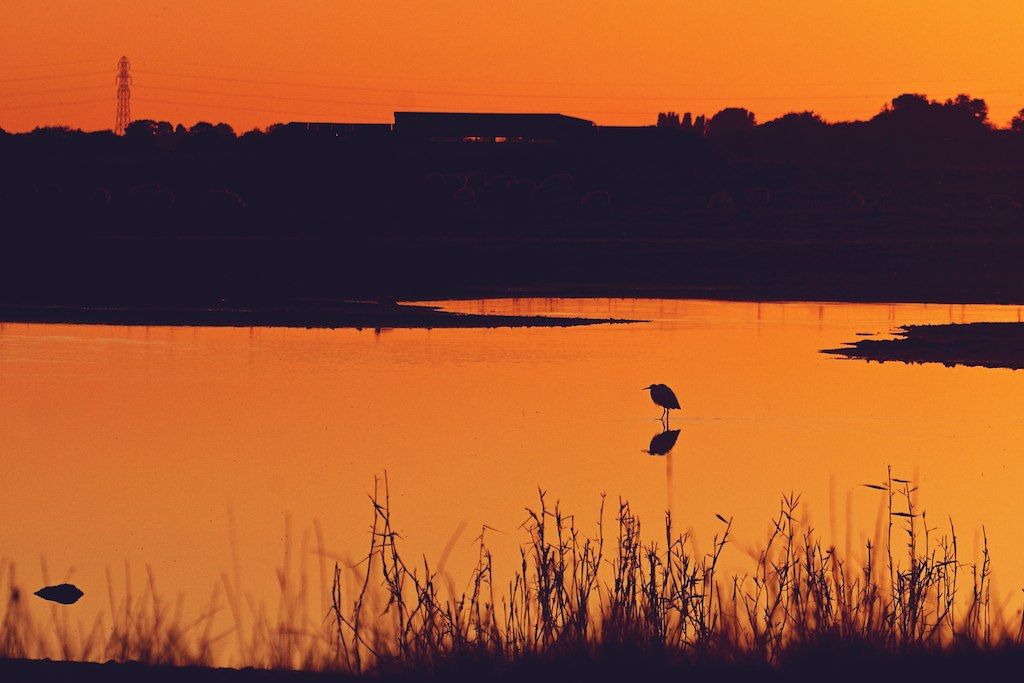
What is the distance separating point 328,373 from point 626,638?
64.3 ft

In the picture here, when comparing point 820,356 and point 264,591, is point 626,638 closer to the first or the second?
point 264,591

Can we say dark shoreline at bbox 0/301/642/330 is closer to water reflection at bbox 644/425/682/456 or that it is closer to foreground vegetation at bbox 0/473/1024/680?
water reflection at bbox 644/425/682/456

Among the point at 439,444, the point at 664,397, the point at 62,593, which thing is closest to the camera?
the point at 62,593

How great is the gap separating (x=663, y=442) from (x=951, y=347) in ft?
50.5

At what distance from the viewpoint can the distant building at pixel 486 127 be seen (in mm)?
149125

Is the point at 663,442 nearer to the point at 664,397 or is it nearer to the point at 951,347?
the point at 664,397

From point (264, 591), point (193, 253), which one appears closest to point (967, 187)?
point (193, 253)

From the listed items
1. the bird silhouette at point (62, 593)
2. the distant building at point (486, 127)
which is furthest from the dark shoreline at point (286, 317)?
the distant building at point (486, 127)

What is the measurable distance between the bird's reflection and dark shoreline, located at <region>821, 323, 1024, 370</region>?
11.4m

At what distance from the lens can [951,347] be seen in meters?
34.0

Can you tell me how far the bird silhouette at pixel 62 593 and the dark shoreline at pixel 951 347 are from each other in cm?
2203

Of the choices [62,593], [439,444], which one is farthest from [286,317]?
[62,593]

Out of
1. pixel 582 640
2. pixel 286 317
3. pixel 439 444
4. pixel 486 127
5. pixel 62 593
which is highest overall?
pixel 486 127

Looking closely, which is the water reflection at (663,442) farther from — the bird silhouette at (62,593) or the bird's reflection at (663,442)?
the bird silhouette at (62,593)
